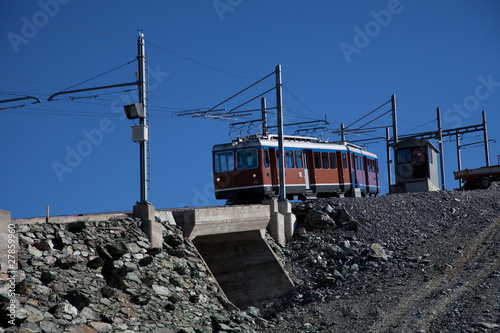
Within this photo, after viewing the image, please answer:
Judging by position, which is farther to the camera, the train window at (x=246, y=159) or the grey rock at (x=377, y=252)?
the train window at (x=246, y=159)

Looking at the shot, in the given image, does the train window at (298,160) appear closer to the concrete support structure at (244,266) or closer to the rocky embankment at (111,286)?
the concrete support structure at (244,266)

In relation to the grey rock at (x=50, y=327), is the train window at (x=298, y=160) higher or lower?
higher

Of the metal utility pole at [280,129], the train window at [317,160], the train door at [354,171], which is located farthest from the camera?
the train door at [354,171]

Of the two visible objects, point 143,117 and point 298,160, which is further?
point 298,160

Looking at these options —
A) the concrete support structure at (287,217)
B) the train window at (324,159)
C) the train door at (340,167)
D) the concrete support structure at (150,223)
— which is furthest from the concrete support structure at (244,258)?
the train door at (340,167)

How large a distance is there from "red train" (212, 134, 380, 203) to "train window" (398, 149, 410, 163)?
7.07m

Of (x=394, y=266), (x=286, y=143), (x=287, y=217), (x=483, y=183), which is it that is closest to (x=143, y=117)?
(x=287, y=217)

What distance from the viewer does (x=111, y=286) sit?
1327 cm

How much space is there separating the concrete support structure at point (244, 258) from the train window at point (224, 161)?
5.83 metres

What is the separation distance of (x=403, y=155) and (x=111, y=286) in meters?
28.8

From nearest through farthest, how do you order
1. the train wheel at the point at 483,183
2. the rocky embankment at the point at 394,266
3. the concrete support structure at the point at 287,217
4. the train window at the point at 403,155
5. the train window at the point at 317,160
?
the rocky embankment at the point at 394,266 → the concrete support structure at the point at 287,217 → the train window at the point at 317,160 → the train window at the point at 403,155 → the train wheel at the point at 483,183

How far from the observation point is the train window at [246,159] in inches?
1048

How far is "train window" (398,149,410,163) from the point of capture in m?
38.2

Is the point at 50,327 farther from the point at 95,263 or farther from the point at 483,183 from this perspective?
the point at 483,183
